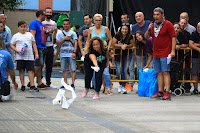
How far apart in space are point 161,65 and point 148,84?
0.77 metres

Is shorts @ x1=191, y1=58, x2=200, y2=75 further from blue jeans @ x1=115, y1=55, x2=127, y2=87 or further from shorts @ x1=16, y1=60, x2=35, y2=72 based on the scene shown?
shorts @ x1=16, y1=60, x2=35, y2=72

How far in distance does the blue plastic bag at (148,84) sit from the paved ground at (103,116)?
2.04ft

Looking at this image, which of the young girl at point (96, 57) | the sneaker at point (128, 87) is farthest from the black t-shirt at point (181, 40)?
the young girl at point (96, 57)

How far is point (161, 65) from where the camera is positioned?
10812 mm

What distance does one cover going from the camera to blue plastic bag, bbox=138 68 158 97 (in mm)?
11313

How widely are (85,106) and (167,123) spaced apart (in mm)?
2283

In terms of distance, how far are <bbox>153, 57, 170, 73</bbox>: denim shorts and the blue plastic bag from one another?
1.46 ft

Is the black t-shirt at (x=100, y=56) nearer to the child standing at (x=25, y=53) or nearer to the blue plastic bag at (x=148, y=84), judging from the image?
the blue plastic bag at (x=148, y=84)

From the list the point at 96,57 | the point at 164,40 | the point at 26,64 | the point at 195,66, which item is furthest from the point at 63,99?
the point at 195,66

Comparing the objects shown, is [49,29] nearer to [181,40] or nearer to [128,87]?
A: [128,87]

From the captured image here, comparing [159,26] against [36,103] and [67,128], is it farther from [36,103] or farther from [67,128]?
[67,128]

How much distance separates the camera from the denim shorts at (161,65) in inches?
422

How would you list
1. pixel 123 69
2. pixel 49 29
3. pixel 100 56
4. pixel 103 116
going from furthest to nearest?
pixel 49 29 < pixel 123 69 < pixel 100 56 < pixel 103 116

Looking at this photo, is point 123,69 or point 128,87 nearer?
point 123,69
